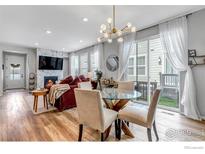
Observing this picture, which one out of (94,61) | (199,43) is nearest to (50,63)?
(94,61)

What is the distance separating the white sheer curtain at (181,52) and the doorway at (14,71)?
9.09 meters

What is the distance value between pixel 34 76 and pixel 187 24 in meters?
8.04

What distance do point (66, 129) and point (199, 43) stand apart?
3.65m

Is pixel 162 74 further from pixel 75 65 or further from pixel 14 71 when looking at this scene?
pixel 14 71

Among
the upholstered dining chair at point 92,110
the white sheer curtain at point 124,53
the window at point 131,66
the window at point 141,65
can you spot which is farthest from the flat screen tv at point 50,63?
the upholstered dining chair at point 92,110

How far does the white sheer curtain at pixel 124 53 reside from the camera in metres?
4.85

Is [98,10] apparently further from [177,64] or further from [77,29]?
[177,64]

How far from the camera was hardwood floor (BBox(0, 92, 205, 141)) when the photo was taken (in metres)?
2.24

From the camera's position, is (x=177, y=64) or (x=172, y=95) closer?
(x=177, y=64)

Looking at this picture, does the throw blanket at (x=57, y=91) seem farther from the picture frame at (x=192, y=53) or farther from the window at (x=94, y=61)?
the picture frame at (x=192, y=53)

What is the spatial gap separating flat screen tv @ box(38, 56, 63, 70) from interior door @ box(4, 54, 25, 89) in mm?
2316

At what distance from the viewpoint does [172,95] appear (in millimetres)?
4238

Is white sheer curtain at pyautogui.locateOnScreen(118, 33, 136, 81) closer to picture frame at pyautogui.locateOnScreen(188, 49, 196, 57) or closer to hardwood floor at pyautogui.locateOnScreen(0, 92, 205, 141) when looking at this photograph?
picture frame at pyautogui.locateOnScreen(188, 49, 196, 57)
